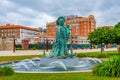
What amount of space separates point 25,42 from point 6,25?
76.0m

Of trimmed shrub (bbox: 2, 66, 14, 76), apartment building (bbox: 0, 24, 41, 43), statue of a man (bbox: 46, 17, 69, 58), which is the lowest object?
trimmed shrub (bbox: 2, 66, 14, 76)

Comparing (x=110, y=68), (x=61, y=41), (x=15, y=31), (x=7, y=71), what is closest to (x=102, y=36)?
(x=61, y=41)

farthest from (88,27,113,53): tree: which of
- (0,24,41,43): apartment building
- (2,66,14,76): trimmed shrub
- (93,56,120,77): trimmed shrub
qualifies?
(0,24,41,43): apartment building

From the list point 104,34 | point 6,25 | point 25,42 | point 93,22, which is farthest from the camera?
point 6,25

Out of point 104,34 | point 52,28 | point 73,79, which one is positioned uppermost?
point 52,28

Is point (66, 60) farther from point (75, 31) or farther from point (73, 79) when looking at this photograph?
point (75, 31)

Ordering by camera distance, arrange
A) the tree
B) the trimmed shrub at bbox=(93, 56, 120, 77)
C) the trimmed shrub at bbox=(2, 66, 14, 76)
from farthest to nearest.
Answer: the tree, the trimmed shrub at bbox=(2, 66, 14, 76), the trimmed shrub at bbox=(93, 56, 120, 77)

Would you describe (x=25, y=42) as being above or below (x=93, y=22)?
below

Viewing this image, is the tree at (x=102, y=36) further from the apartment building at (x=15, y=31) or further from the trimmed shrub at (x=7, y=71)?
the apartment building at (x=15, y=31)

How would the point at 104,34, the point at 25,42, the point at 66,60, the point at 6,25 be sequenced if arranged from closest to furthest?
the point at 66,60, the point at 104,34, the point at 25,42, the point at 6,25

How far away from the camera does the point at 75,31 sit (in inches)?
5561

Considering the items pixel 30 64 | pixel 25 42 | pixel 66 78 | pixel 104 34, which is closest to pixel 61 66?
pixel 30 64

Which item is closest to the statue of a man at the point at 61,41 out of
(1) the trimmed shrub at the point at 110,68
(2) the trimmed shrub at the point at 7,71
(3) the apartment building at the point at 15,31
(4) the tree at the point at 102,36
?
(2) the trimmed shrub at the point at 7,71

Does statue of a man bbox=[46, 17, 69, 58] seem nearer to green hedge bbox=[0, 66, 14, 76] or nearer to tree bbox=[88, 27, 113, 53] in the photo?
green hedge bbox=[0, 66, 14, 76]
